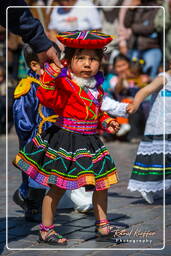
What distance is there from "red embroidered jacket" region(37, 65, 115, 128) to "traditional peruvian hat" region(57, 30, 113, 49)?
0.22 meters

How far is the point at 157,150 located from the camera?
6430 mm

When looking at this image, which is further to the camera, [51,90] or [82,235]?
[82,235]

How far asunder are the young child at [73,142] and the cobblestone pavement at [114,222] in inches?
6.0

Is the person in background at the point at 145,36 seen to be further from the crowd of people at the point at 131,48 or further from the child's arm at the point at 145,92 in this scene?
the child's arm at the point at 145,92

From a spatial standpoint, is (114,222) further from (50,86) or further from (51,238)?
(50,86)

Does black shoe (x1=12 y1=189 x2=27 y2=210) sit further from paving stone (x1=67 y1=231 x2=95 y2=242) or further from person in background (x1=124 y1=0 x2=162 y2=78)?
person in background (x1=124 y1=0 x2=162 y2=78)

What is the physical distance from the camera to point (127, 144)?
1118 centimetres

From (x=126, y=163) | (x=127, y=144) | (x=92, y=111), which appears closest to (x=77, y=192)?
(x=92, y=111)

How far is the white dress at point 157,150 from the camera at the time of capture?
6367 mm

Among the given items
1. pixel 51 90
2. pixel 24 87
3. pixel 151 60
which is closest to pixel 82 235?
pixel 51 90

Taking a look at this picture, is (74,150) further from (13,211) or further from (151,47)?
(151,47)

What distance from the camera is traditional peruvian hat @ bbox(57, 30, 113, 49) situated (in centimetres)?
467

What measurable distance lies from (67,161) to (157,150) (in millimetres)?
1872

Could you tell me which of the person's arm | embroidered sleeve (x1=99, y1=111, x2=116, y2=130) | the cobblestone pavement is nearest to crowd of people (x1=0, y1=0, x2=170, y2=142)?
the cobblestone pavement
